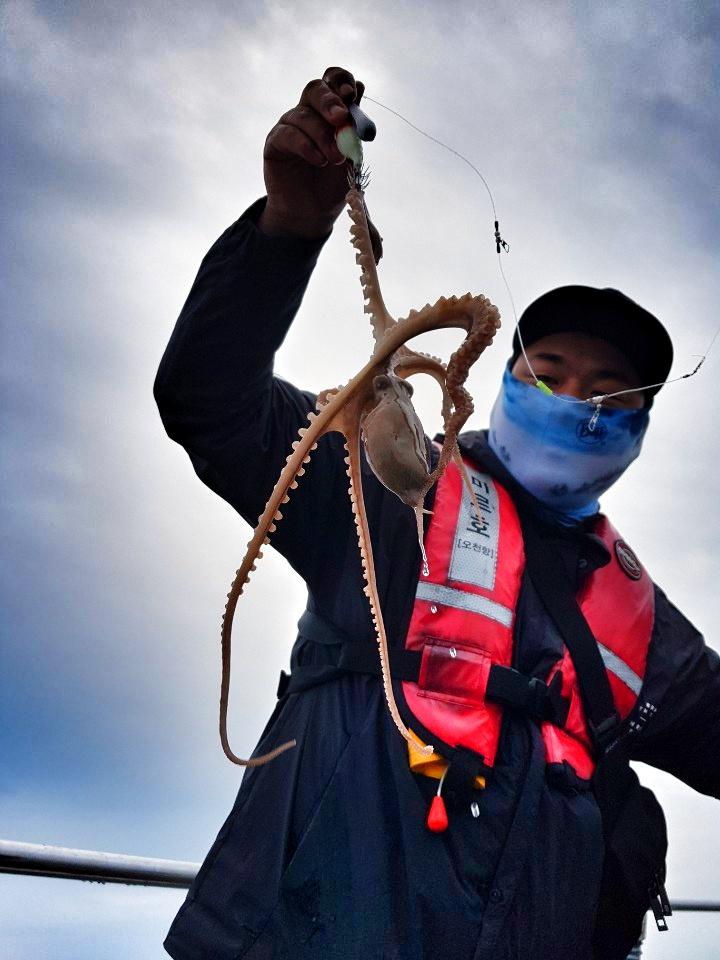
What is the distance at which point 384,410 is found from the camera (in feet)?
3.46

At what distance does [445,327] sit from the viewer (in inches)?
42.4

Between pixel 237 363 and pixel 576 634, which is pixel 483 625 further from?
pixel 237 363

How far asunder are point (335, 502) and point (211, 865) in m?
0.96

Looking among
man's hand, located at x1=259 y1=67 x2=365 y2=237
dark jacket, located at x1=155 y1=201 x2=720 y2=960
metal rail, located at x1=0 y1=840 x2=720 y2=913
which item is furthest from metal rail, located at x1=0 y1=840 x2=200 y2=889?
man's hand, located at x1=259 y1=67 x2=365 y2=237

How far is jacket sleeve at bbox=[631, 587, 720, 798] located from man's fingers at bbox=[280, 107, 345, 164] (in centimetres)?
183

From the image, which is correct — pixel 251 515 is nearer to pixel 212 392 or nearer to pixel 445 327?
pixel 212 392

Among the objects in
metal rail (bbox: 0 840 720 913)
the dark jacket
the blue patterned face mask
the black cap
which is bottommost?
metal rail (bbox: 0 840 720 913)

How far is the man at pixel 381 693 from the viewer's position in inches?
62.1

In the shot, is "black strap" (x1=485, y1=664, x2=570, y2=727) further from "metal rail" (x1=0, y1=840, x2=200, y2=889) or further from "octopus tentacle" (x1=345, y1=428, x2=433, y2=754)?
"metal rail" (x1=0, y1=840, x2=200, y2=889)

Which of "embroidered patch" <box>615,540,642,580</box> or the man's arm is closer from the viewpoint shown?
the man's arm

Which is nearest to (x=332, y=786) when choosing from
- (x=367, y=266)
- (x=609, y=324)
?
(x=367, y=266)

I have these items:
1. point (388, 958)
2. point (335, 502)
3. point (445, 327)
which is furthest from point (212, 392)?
point (388, 958)

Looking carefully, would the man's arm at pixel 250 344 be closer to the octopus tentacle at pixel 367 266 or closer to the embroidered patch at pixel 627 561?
the octopus tentacle at pixel 367 266

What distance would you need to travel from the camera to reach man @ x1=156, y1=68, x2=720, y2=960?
1578 millimetres
